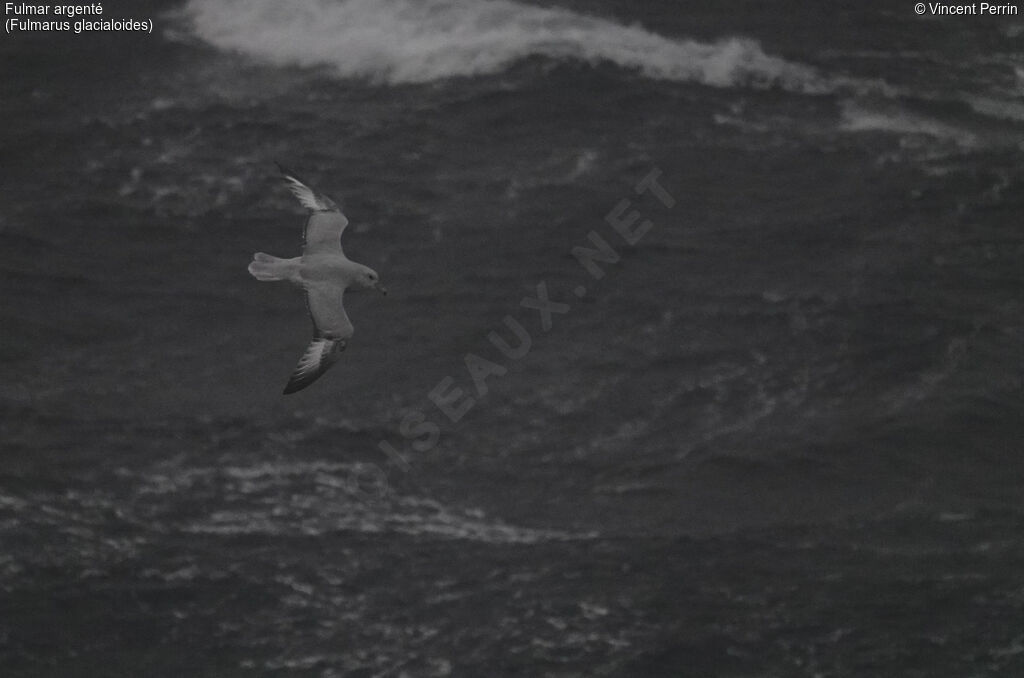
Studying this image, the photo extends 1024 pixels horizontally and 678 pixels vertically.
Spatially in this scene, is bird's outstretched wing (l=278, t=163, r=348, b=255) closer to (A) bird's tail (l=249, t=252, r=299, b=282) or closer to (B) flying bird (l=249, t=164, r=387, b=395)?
(B) flying bird (l=249, t=164, r=387, b=395)

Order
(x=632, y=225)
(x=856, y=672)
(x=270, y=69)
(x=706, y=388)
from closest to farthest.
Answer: (x=856, y=672) → (x=706, y=388) → (x=632, y=225) → (x=270, y=69)

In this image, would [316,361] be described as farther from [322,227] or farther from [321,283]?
[322,227]

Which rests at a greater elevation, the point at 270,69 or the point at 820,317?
the point at 270,69

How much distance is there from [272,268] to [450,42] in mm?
36898

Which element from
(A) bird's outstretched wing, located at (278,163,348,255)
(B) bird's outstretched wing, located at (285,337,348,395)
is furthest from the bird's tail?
(B) bird's outstretched wing, located at (285,337,348,395)

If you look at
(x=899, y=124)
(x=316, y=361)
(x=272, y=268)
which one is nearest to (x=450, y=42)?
(x=899, y=124)

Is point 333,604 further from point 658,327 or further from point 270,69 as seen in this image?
point 270,69

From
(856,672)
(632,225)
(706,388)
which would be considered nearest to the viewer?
(856,672)

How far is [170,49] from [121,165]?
8.96 meters

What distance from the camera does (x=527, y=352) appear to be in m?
71.4

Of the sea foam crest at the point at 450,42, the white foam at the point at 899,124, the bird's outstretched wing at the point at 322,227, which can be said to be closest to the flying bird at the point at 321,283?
the bird's outstretched wing at the point at 322,227

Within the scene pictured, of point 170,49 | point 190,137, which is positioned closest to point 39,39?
point 170,49

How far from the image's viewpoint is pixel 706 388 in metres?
70.2

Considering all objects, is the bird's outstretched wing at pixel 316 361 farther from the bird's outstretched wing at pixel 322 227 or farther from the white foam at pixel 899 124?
the white foam at pixel 899 124
